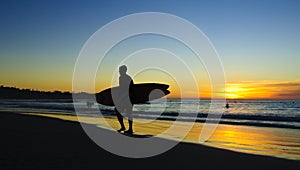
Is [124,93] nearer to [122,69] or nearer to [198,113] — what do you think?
[122,69]

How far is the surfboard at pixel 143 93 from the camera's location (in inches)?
581

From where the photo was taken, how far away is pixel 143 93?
15.1 meters

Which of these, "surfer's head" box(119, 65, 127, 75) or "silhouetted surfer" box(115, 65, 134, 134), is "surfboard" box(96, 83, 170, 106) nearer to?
"silhouetted surfer" box(115, 65, 134, 134)

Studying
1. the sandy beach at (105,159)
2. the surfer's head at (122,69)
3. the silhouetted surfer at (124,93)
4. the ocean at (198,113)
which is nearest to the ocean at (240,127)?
the ocean at (198,113)

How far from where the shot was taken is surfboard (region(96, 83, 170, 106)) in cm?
1476

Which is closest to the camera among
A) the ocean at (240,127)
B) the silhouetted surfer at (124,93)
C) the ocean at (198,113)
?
the ocean at (240,127)

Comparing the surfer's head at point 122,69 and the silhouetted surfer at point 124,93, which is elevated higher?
the surfer's head at point 122,69

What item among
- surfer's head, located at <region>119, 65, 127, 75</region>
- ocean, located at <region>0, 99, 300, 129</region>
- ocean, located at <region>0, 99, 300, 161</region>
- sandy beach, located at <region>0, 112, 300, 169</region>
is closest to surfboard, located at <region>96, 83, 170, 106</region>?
ocean, located at <region>0, 99, 300, 161</region>

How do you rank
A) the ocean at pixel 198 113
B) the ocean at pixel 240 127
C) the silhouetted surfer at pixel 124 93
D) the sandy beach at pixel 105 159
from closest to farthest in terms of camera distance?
the sandy beach at pixel 105 159
the ocean at pixel 240 127
the silhouetted surfer at pixel 124 93
the ocean at pixel 198 113

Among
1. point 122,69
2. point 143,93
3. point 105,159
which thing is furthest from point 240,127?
point 105,159

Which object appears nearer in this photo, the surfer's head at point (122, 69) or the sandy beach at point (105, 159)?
the sandy beach at point (105, 159)

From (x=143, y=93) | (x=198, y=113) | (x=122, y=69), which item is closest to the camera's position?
(x=122, y=69)

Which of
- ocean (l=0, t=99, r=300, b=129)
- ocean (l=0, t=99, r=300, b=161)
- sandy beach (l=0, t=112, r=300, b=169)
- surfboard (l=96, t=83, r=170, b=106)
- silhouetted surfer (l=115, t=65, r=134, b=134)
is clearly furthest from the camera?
ocean (l=0, t=99, r=300, b=129)

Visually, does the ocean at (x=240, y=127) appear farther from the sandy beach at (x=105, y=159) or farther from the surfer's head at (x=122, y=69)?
the surfer's head at (x=122, y=69)
